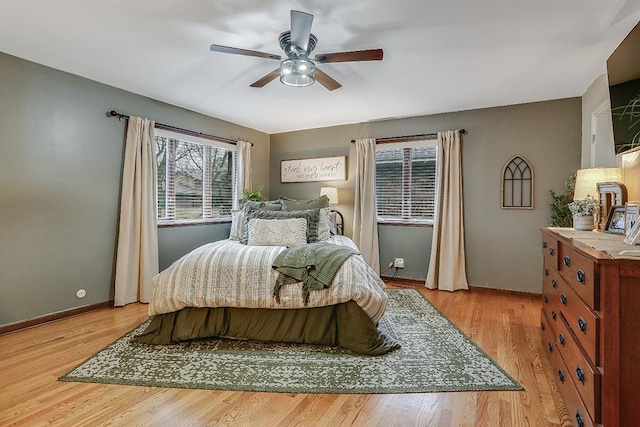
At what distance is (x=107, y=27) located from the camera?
234 cm

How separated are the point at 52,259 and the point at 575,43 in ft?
16.1

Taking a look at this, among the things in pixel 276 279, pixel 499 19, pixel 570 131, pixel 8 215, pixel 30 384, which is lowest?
pixel 30 384

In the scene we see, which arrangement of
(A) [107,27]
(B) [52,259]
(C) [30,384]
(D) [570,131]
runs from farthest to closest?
(D) [570,131], (B) [52,259], (A) [107,27], (C) [30,384]

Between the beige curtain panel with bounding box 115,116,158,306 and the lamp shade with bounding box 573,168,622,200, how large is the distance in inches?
168

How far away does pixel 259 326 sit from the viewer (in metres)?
2.55

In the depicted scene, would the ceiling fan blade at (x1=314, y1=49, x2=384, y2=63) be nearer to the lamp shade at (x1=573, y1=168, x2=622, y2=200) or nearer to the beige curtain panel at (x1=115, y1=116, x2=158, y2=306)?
the lamp shade at (x1=573, y1=168, x2=622, y2=200)

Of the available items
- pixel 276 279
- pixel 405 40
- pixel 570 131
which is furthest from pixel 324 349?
pixel 570 131

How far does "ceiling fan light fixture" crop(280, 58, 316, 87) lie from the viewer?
2354 mm

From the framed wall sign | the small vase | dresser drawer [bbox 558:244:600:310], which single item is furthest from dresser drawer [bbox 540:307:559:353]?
the framed wall sign

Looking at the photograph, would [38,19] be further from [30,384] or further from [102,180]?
[30,384]

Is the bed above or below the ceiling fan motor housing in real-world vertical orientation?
below

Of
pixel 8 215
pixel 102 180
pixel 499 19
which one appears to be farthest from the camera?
pixel 102 180

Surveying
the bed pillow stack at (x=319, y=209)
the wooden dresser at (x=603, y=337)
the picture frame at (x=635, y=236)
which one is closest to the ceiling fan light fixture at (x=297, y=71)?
the bed pillow stack at (x=319, y=209)

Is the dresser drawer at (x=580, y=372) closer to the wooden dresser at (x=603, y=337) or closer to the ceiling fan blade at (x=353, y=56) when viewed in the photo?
the wooden dresser at (x=603, y=337)
